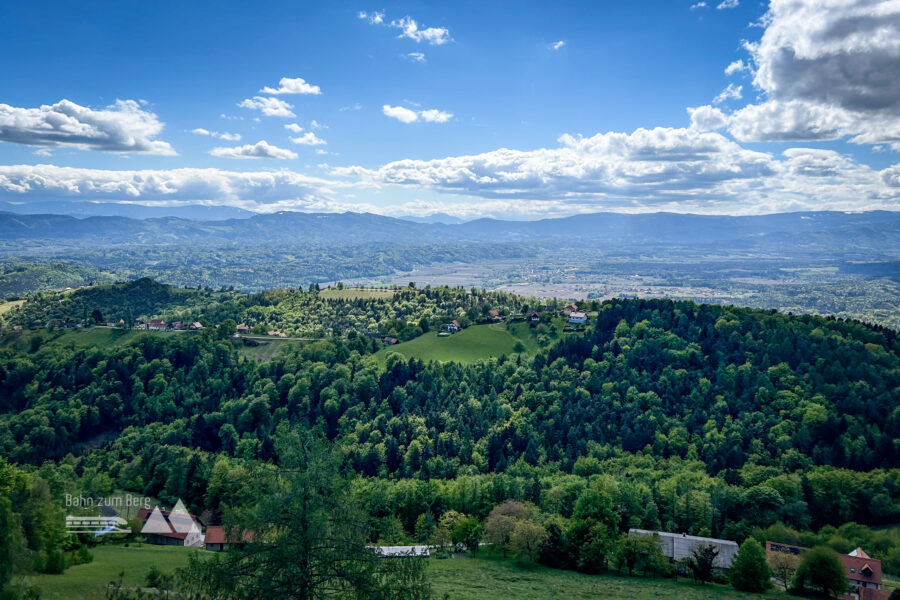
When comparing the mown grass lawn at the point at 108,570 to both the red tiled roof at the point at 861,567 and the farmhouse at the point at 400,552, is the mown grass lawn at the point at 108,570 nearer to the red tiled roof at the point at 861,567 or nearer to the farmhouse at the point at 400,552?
the farmhouse at the point at 400,552

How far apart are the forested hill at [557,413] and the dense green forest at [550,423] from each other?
32 centimetres

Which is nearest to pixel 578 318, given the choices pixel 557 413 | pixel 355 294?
pixel 557 413

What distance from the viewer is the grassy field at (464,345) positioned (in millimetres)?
109375

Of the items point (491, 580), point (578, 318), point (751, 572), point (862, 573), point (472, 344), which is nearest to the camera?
point (751, 572)

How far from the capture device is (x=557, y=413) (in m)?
85.6

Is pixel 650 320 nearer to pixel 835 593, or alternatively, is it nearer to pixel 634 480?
pixel 634 480

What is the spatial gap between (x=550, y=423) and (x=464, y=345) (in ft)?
114

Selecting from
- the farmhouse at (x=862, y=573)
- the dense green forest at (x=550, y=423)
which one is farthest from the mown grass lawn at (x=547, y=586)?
the farmhouse at (x=862, y=573)

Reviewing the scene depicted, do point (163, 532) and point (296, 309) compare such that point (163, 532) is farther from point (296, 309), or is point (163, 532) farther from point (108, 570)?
point (296, 309)

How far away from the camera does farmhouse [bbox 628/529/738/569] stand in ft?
145

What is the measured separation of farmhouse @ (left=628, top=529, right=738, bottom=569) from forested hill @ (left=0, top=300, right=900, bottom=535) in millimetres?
4757

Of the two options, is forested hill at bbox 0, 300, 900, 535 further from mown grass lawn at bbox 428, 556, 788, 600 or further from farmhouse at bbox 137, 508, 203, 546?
mown grass lawn at bbox 428, 556, 788, 600

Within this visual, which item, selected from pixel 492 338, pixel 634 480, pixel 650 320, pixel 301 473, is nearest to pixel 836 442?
pixel 634 480

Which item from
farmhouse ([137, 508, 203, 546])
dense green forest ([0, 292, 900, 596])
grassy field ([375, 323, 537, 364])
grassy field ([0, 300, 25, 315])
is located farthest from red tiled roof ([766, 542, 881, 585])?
grassy field ([0, 300, 25, 315])
